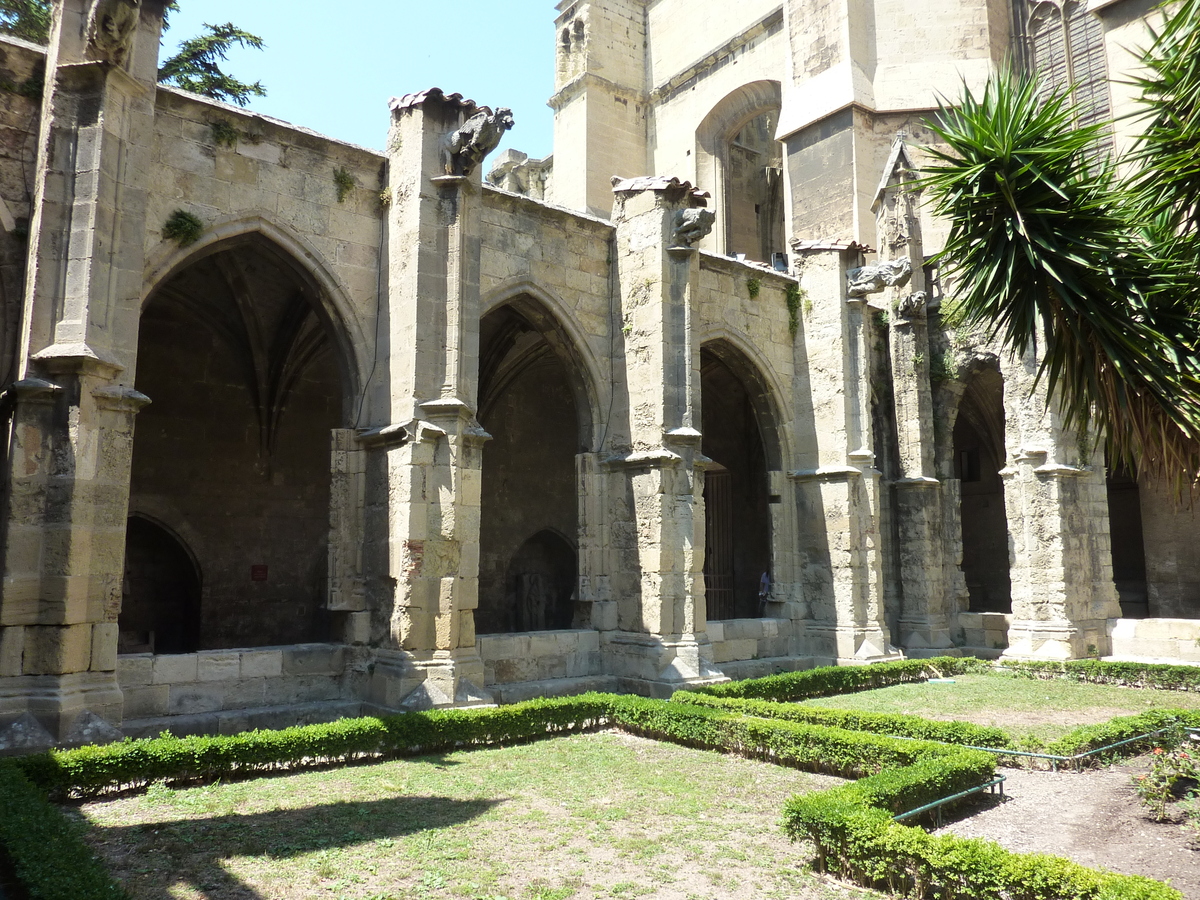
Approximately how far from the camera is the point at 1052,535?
12750 mm

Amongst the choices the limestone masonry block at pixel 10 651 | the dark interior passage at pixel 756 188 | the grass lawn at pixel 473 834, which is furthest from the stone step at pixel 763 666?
the dark interior passage at pixel 756 188

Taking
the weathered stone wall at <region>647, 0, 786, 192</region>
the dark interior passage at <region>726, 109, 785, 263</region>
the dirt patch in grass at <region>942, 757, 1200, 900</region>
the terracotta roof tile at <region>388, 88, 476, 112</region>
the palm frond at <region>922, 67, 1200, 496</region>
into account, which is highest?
the weathered stone wall at <region>647, 0, 786, 192</region>

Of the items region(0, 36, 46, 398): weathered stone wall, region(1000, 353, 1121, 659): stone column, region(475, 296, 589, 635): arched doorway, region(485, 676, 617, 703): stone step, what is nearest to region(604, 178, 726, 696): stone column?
region(485, 676, 617, 703): stone step

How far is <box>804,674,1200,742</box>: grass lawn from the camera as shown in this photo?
8859mm

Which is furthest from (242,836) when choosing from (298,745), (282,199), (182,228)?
(282,199)

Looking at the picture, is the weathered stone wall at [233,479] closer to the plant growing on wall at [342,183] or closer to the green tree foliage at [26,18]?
the plant growing on wall at [342,183]

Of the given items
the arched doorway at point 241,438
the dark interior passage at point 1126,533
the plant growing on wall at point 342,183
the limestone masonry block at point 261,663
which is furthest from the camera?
the dark interior passage at point 1126,533

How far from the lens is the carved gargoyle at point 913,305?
44.8ft

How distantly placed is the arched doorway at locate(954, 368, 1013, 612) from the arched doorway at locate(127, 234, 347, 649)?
41.0ft

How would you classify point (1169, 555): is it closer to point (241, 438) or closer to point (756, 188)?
point (756, 188)

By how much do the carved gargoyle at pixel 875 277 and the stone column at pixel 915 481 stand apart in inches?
19.5

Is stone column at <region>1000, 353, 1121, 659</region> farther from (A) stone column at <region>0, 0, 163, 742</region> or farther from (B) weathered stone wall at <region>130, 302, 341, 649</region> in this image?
(A) stone column at <region>0, 0, 163, 742</region>

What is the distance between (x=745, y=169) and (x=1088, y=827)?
59.4ft

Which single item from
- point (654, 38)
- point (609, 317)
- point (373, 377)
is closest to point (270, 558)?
point (373, 377)
